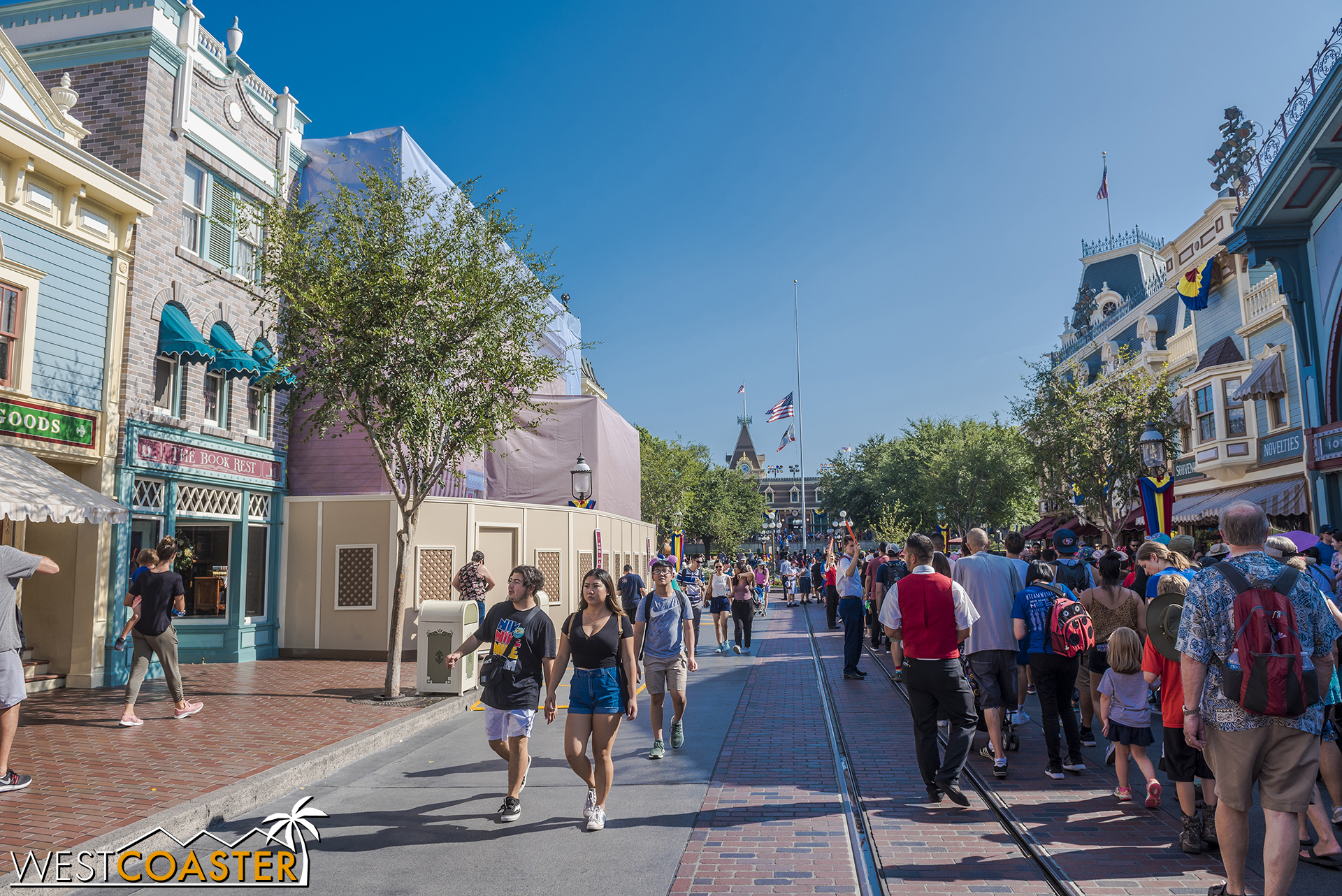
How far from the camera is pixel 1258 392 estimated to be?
1880cm

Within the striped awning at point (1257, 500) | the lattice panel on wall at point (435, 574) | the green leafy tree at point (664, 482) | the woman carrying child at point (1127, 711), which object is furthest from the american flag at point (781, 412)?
the woman carrying child at point (1127, 711)

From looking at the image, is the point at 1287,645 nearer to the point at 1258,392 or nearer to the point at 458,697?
the point at 458,697

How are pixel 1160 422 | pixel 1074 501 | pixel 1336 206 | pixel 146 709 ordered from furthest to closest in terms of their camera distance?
1. pixel 1074 501
2. pixel 1160 422
3. pixel 1336 206
4. pixel 146 709

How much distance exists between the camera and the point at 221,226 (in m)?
14.6

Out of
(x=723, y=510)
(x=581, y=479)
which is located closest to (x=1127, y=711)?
(x=581, y=479)

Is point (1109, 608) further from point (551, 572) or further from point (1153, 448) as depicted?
point (551, 572)

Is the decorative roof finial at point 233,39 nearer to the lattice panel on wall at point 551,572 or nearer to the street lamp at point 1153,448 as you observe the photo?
the lattice panel on wall at point 551,572

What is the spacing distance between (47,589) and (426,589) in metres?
5.66

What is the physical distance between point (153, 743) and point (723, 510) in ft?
176

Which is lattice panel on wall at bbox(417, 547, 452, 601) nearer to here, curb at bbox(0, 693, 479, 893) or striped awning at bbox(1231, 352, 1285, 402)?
curb at bbox(0, 693, 479, 893)

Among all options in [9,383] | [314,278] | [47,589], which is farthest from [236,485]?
[314,278]

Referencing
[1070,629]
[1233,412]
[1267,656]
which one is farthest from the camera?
[1233,412]

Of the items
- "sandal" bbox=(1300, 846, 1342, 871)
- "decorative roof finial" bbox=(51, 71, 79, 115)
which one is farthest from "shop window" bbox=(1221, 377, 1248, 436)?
"decorative roof finial" bbox=(51, 71, 79, 115)

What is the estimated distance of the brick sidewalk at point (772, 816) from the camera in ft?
15.0
